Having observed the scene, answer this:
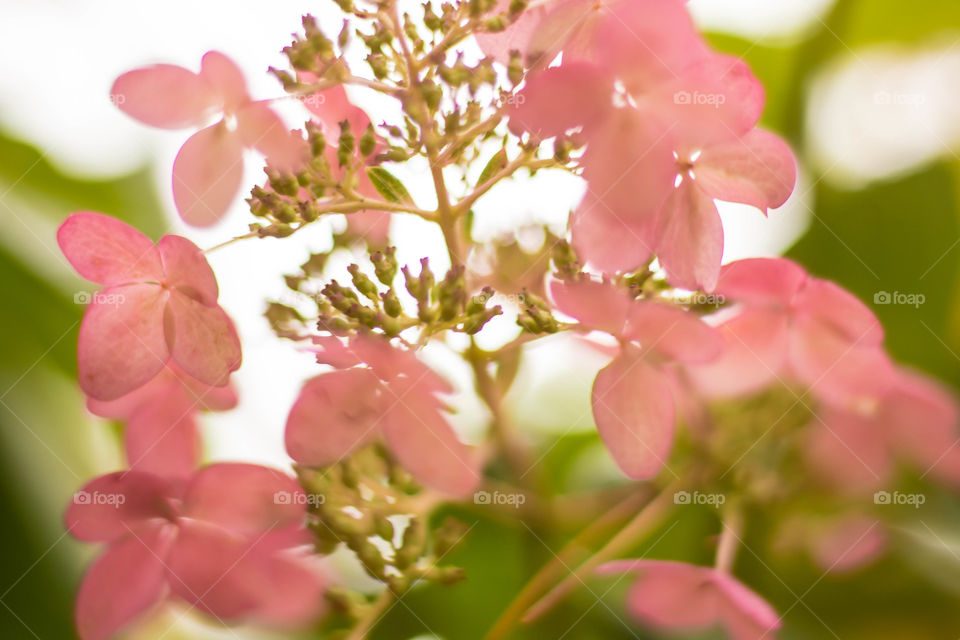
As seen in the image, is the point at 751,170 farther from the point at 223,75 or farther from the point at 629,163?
the point at 223,75

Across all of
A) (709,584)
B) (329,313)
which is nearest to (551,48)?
(329,313)

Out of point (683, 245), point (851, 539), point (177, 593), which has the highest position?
point (683, 245)

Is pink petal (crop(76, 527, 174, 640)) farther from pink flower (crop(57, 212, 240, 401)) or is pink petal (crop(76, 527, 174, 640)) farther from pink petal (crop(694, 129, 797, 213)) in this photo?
pink petal (crop(694, 129, 797, 213))

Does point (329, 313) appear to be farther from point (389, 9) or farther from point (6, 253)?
point (6, 253)

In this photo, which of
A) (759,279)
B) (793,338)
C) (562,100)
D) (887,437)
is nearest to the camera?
(562,100)

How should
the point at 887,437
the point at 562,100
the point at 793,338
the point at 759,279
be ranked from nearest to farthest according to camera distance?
the point at 562,100 → the point at 759,279 → the point at 793,338 → the point at 887,437

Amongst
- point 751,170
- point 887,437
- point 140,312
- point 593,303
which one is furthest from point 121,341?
point 887,437
